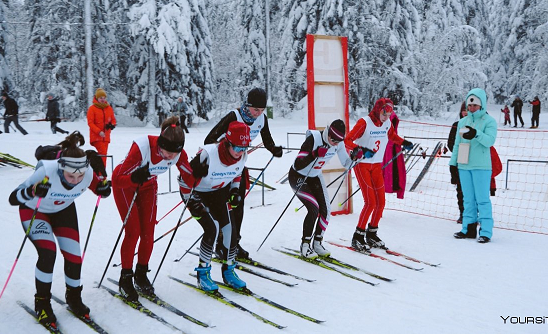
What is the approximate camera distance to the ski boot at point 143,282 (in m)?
4.19

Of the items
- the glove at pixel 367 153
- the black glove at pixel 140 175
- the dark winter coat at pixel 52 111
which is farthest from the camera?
the dark winter coat at pixel 52 111

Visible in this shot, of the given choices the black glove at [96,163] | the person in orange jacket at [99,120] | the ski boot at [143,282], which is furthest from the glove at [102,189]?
the person in orange jacket at [99,120]

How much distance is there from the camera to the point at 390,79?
24172 millimetres

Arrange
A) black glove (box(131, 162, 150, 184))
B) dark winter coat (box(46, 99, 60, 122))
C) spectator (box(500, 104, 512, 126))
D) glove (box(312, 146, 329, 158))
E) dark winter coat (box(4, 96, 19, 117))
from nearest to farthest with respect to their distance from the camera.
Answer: black glove (box(131, 162, 150, 184)), glove (box(312, 146, 329, 158)), dark winter coat (box(46, 99, 60, 122)), dark winter coat (box(4, 96, 19, 117)), spectator (box(500, 104, 512, 126))

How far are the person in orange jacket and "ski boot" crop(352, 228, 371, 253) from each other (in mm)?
5798

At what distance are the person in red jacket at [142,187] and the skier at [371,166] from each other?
2441mm

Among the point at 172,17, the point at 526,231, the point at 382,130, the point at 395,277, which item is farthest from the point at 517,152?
the point at 172,17

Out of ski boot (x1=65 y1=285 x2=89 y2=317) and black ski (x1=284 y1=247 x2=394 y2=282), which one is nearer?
ski boot (x1=65 y1=285 x2=89 y2=317)

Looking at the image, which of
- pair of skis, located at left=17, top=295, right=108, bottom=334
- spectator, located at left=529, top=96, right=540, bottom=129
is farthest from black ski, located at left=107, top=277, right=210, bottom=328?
spectator, located at left=529, top=96, right=540, bottom=129

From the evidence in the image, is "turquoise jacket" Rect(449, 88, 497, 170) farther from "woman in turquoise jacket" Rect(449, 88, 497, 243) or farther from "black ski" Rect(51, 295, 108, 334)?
"black ski" Rect(51, 295, 108, 334)

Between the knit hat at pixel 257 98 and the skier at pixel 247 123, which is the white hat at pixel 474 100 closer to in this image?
the skier at pixel 247 123

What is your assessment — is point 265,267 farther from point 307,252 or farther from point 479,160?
point 479,160

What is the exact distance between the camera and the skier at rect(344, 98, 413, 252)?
5656 mm

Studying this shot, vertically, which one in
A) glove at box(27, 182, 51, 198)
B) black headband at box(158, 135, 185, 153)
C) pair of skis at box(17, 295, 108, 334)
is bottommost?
pair of skis at box(17, 295, 108, 334)
